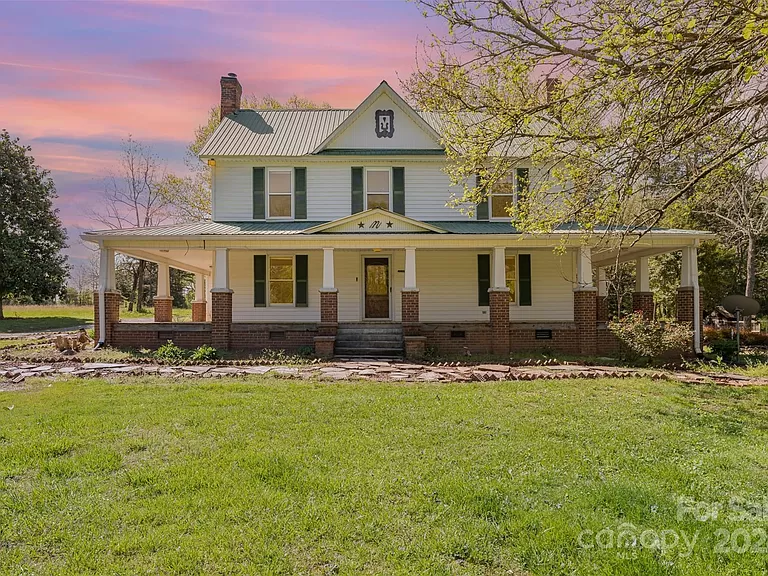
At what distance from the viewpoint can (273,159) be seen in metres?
15.6

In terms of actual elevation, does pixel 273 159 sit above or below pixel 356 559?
above

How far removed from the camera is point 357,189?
15547 millimetres

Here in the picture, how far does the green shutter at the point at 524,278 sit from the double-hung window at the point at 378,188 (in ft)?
14.8

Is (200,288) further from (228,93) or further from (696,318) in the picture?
(696,318)

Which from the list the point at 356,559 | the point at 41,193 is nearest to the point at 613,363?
the point at 356,559

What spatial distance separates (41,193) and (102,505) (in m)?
34.4

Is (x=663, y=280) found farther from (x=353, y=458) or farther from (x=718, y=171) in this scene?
(x=353, y=458)

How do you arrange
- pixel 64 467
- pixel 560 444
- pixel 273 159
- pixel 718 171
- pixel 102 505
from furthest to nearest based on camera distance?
pixel 273 159 < pixel 718 171 < pixel 560 444 < pixel 64 467 < pixel 102 505

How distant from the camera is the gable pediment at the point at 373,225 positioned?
1373 centimetres

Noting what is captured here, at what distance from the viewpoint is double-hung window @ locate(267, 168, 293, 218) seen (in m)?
15.6

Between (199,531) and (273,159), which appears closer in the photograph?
(199,531)

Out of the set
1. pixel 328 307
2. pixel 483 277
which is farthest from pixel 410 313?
pixel 483 277

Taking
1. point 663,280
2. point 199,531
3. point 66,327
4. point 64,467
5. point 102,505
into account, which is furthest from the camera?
point 66,327

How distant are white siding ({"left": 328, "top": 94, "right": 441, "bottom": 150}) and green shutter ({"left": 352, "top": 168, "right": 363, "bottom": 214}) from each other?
36.4 inches
